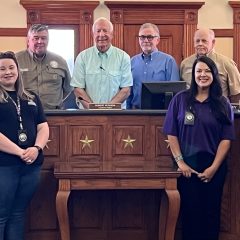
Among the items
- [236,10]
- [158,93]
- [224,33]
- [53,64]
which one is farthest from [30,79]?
[236,10]

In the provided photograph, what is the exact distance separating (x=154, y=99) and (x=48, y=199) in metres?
1.07

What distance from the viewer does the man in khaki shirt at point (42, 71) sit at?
4809 mm

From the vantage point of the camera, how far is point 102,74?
4.91 metres

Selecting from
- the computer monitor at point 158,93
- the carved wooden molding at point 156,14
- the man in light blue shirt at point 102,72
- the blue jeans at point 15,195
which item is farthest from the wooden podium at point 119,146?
the carved wooden molding at point 156,14

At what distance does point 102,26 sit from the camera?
15.9 ft

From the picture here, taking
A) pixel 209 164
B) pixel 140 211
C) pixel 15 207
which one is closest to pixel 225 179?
pixel 209 164

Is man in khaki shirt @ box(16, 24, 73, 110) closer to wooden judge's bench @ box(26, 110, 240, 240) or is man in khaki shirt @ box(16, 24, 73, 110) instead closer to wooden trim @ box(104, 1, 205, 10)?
wooden judge's bench @ box(26, 110, 240, 240)

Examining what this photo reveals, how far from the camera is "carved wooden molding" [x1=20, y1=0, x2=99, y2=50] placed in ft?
26.2

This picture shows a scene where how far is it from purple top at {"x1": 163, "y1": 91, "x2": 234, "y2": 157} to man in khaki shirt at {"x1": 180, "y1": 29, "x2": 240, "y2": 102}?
1.39 m

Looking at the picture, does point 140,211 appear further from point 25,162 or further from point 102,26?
point 102,26

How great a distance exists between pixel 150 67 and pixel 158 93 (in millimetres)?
1100

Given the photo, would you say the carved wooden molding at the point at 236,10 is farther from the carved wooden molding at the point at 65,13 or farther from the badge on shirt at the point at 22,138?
the badge on shirt at the point at 22,138

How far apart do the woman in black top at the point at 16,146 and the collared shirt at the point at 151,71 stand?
1.78 metres

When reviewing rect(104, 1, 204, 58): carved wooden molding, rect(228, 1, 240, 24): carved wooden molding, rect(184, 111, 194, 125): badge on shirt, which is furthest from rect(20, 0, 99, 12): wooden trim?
rect(184, 111, 194, 125): badge on shirt
